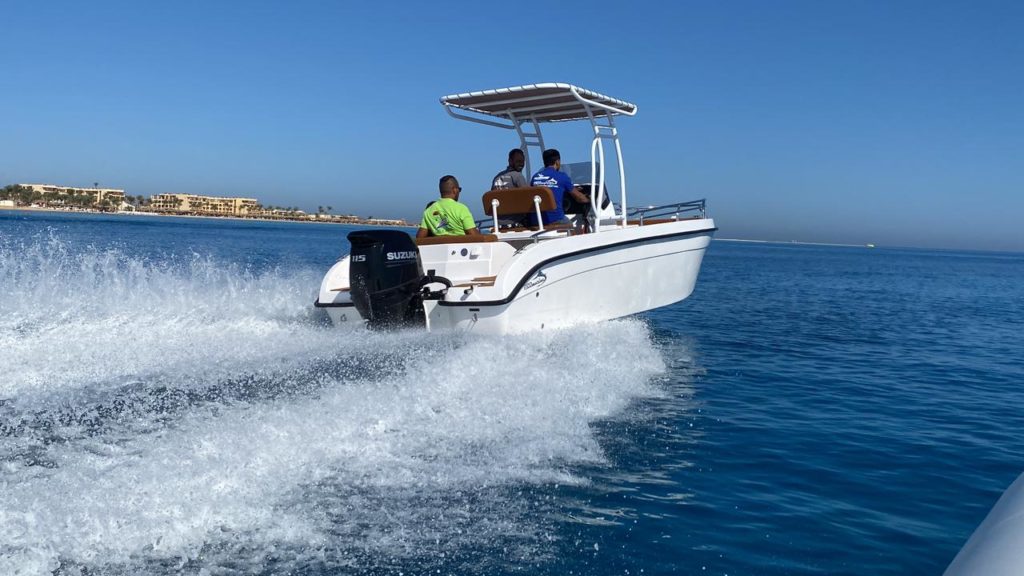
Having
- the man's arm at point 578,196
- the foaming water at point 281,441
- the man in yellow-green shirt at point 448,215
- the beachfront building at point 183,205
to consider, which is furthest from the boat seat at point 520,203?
the beachfront building at point 183,205

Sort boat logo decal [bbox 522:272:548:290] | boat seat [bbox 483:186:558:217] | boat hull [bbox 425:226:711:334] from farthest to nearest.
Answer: boat seat [bbox 483:186:558:217] → boat logo decal [bbox 522:272:548:290] → boat hull [bbox 425:226:711:334]

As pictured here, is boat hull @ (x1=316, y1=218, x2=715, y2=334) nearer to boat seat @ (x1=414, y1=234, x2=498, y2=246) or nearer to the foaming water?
boat seat @ (x1=414, y1=234, x2=498, y2=246)

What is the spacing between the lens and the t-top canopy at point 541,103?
9172 mm

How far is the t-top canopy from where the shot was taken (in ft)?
30.1

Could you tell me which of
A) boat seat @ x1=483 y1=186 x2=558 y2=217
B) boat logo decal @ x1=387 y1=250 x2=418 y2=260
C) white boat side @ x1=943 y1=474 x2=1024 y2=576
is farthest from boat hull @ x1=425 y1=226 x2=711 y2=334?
white boat side @ x1=943 y1=474 x2=1024 y2=576

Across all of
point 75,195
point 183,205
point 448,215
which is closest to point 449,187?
point 448,215

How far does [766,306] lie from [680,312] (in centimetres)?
279

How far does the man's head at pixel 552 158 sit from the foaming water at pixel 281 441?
2.71m

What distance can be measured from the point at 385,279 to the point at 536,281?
1.63m

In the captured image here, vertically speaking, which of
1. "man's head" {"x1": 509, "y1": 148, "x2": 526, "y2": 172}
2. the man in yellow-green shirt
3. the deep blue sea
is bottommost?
the deep blue sea

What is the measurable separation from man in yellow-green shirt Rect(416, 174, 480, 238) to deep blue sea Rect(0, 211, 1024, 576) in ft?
5.10

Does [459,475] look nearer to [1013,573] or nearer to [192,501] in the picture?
[192,501]

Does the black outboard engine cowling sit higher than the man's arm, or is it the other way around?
the man's arm

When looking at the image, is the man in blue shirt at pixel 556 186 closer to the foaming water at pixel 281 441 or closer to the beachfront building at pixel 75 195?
the foaming water at pixel 281 441
